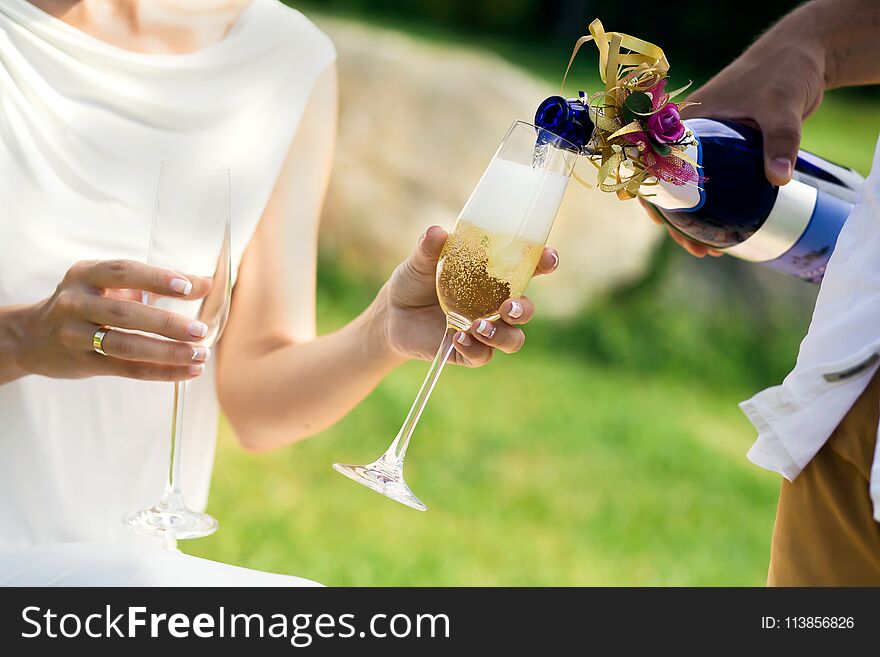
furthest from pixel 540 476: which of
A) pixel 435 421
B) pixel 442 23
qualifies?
pixel 442 23

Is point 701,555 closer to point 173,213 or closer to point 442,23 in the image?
point 173,213

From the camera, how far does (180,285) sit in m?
1.47

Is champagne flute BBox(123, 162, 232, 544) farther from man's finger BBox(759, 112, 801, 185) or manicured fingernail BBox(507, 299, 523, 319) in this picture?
man's finger BBox(759, 112, 801, 185)

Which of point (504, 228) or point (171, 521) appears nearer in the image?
point (504, 228)

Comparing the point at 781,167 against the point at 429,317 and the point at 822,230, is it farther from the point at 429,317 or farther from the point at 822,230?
the point at 429,317

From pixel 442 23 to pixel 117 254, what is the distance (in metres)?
6.38

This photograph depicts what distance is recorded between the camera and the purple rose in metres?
1.40

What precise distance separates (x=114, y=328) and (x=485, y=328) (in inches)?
20.8

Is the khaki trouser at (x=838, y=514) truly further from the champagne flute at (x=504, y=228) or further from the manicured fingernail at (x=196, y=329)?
the manicured fingernail at (x=196, y=329)

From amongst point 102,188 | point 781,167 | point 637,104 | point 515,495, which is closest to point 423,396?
point 637,104

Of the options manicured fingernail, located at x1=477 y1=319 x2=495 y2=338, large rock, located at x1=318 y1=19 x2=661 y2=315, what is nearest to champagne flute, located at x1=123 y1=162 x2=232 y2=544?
manicured fingernail, located at x1=477 y1=319 x2=495 y2=338

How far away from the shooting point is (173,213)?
1.51m

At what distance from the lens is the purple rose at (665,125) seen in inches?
55.2

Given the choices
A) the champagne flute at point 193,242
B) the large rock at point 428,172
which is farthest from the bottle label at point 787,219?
the large rock at point 428,172
